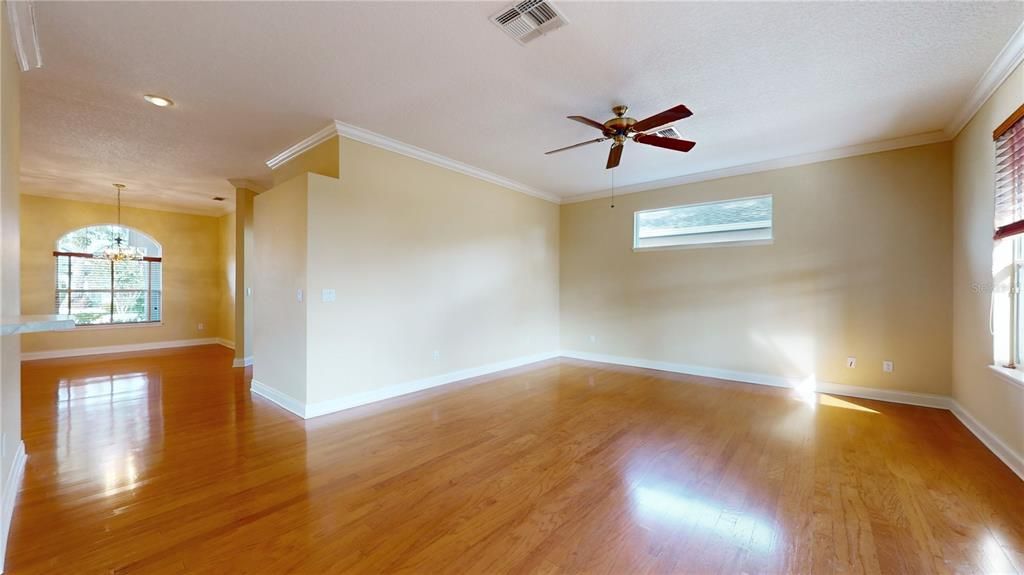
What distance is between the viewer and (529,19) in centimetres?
216

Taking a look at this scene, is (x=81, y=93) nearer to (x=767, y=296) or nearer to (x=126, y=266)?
(x=126, y=266)

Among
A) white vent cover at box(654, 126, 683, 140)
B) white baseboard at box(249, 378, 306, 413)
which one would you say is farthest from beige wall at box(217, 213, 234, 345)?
white vent cover at box(654, 126, 683, 140)

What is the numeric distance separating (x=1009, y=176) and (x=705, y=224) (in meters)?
2.66

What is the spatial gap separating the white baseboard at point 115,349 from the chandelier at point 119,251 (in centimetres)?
161

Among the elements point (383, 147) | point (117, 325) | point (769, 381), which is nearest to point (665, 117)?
point (383, 147)

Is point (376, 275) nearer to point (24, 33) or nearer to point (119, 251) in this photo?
point (24, 33)

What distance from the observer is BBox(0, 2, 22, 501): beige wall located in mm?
1836

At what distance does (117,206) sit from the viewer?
22.8ft

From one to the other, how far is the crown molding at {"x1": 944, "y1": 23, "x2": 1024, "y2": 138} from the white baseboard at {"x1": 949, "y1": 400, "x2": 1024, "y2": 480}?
8.36 ft

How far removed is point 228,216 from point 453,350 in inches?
251

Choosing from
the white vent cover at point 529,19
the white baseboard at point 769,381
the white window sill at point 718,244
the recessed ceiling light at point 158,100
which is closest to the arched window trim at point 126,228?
the recessed ceiling light at point 158,100

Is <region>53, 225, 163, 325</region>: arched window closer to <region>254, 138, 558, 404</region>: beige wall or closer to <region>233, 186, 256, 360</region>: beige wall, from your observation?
<region>233, 186, 256, 360</region>: beige wall

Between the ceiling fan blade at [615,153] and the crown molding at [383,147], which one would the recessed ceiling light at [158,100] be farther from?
the ceiling fan blade at [615,153]

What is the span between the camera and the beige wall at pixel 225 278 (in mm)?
7668
